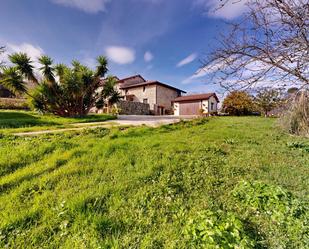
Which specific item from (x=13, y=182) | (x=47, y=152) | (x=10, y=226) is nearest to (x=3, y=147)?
(x=47, y=152)

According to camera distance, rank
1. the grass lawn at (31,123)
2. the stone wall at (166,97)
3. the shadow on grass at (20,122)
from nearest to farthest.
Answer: the grass lawn at (31,123) → the shadow on grass at (20,122) → the stone wall at (166,97)

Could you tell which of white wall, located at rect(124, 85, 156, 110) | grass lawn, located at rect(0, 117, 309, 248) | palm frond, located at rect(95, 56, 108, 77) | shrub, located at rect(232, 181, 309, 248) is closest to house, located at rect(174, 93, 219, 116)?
white wall, located at rect(124, 85, 156, 110)

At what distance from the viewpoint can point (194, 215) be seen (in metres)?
2.27

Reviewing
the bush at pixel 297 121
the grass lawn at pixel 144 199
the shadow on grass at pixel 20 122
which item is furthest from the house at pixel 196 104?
the grass lawn at pixel 144 199

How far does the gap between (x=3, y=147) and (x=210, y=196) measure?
450cm

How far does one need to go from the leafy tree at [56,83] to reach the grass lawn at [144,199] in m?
7.87

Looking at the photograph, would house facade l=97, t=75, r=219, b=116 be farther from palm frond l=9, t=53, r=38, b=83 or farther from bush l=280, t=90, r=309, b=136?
bush l=280, t=90, r=309, b=136

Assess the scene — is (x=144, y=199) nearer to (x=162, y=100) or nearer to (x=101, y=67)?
(x=101, y=67)

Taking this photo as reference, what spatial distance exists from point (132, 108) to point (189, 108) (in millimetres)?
9533

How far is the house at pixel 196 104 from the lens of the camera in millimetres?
27280

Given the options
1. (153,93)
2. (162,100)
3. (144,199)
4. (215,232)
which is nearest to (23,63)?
(144,199)

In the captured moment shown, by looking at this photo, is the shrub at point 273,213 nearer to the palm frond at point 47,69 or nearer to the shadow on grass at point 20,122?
the shadow on grass at point 20,122

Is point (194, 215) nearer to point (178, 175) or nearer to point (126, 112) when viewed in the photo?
point (178, 175)

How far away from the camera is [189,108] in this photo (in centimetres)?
2891
